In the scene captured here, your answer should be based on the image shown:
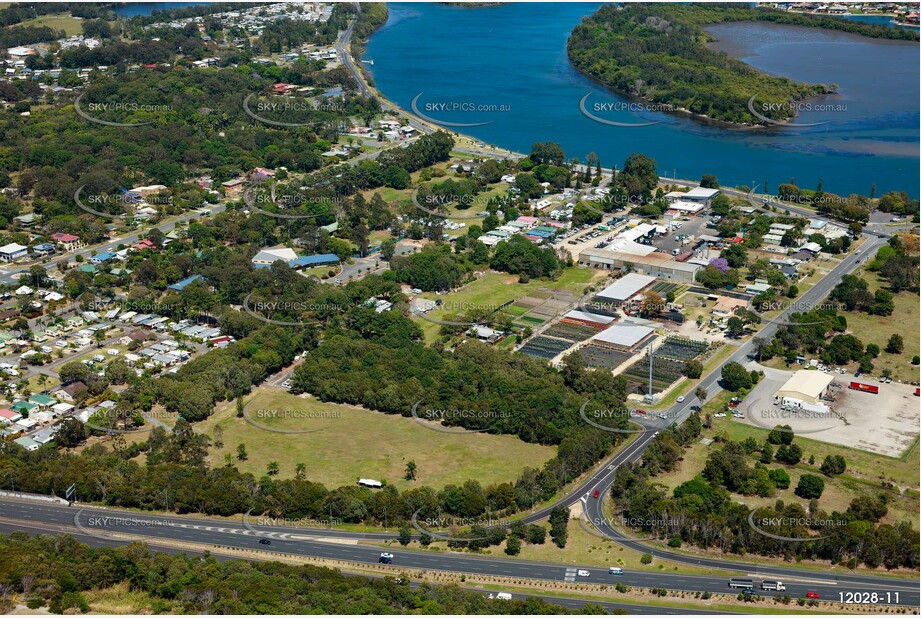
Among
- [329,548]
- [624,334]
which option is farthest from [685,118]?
[329,548]

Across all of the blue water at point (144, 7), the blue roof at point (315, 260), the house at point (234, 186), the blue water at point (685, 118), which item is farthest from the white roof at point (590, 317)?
the blue water at point (144, 7)

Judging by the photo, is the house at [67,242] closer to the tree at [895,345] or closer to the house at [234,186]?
the house at [234,186]

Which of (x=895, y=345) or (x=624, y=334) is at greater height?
(x=895, y=345)

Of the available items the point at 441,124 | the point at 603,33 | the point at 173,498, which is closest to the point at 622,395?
the point at 173,498

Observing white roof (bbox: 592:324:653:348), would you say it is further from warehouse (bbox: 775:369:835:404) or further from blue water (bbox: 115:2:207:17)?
blue water (bbox: 115:2:207:17)

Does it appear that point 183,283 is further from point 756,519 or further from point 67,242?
point 756,519

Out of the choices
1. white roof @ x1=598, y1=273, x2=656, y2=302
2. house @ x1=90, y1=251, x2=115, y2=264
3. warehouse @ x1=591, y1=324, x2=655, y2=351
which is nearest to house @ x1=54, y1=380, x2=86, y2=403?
house @ x1=90, y1=251, x2=115, y2=264

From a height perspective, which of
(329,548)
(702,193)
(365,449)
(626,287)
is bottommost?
(365,449)
